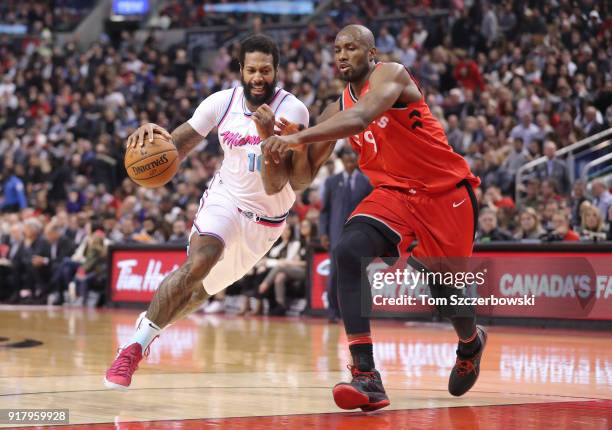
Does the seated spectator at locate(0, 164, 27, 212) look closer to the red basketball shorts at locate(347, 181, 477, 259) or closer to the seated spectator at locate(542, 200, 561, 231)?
the seated spectator at locate(542, 200, 561, 231)

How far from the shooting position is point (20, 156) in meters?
22.2

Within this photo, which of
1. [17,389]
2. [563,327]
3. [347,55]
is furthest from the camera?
[563,327]

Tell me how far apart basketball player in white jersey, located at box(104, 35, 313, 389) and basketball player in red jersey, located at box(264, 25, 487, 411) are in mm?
474

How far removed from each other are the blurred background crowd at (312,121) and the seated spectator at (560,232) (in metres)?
0.02

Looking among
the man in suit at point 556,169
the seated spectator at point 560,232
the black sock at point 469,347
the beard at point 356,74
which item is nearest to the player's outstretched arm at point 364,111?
the beard at point 356,74

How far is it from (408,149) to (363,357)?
1.10 m

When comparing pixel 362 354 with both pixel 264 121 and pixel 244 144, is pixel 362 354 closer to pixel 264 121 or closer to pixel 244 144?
pixel 264 121

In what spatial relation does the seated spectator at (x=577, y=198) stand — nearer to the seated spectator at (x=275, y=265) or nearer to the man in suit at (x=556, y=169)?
the man in suit at (x=556, y=169)

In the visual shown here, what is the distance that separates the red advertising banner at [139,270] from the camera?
1534 cm

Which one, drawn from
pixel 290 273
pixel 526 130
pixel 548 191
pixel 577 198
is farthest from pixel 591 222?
pixel 290 273

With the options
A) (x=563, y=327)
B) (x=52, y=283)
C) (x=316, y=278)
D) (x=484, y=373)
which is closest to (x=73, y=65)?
(x=52, y=283)

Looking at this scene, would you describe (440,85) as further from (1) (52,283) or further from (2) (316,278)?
(1) (52,283)

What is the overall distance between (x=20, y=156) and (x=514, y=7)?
10561 mm

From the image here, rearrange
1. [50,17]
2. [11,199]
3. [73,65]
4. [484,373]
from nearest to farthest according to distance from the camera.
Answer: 1. [484,373]
2. [11,199]
3. [73,65]
4. [50,17]
